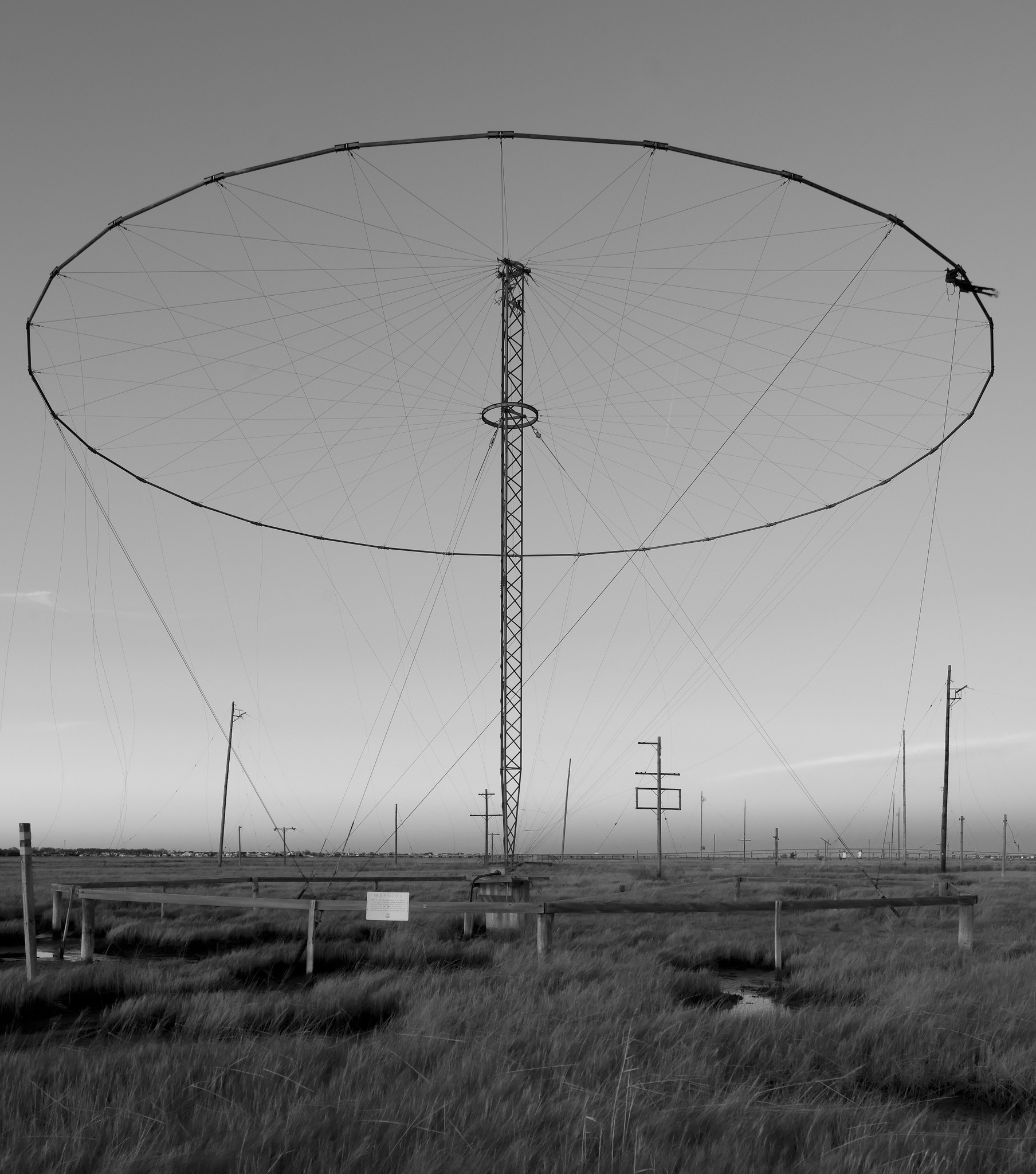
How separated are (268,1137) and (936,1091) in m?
5.64

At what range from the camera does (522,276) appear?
22.2m

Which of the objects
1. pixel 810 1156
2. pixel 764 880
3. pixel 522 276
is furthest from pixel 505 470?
pixel 764 880

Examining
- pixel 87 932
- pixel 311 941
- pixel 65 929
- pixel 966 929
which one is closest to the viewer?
pixel 311 941

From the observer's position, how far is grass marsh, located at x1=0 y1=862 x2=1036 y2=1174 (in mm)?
6258

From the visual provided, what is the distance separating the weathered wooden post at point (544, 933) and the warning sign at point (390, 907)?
181 cm

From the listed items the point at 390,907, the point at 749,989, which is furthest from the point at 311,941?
the point at 749,989

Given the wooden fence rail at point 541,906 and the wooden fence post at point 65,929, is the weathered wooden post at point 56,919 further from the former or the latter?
the wooden fence rail at point 541,906

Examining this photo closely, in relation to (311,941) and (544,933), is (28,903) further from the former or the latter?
(544,933)

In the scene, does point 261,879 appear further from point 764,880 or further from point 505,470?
point 764,880

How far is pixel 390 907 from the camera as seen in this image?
43.4 ft

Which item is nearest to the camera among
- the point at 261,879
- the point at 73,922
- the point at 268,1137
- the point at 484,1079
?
the point at 268,1137

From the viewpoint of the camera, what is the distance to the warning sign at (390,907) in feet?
43.1

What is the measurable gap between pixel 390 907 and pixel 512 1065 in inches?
209

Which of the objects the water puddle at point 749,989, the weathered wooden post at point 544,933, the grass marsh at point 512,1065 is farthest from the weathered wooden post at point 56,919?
the water puddle at point 749,989
